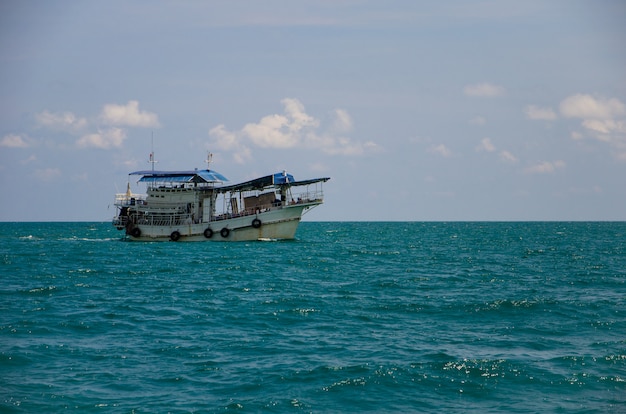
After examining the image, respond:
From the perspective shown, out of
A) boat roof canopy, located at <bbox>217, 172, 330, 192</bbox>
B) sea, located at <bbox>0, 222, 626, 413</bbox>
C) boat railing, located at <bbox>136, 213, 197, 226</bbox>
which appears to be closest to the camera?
sea, located at <bbox>0, 222, 626, 413</bbox>

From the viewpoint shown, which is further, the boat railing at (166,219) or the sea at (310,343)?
the boat railing at (166,219)

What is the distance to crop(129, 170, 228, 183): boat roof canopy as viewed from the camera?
68812 mm

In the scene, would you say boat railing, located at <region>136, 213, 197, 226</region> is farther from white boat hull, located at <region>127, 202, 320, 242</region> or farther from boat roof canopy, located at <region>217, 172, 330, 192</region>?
boat roof canopy, located at <region>217, 172, 330, 192</region>

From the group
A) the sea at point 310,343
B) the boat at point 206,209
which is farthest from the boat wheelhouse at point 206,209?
the sea at point 310,343

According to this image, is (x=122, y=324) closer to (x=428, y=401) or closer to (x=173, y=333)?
(x=173, y=333)

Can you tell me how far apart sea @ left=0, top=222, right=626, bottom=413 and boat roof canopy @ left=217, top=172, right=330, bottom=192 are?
2434 centimetres

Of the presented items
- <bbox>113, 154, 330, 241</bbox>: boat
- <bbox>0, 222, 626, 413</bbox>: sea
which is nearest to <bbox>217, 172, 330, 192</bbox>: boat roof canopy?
<bbox>113, 154, 330, 241</bbox>: boat

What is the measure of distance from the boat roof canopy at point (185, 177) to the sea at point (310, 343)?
1112 inches

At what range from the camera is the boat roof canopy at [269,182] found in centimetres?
6469

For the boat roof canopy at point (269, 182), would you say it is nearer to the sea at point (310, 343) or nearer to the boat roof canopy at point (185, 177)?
the boat roof canopy at point (185, 177)

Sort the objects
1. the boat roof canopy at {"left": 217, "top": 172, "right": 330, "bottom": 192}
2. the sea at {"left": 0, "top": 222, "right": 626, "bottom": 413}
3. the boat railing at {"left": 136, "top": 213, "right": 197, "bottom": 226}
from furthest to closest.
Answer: the boat railing at {"left": 136, "top": 213, "right": 197, "bottom": 226} < the boat roof canopy at {"left": 217, "top": 172, "right": 330, "bottom": 192} < the sea at {"left": 0, "top": 222, "right": 626, "bottom": 413}

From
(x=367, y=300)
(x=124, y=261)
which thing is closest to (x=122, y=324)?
(x=367, y=300)

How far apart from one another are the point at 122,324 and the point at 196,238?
4402cm

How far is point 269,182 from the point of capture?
213 ft
